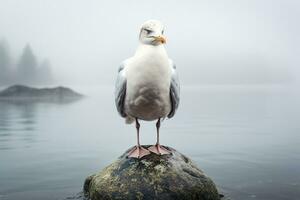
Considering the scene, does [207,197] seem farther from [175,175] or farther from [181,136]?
[181,136]

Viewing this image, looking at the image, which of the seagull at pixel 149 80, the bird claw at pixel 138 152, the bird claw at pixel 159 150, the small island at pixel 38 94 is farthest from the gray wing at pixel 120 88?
the small island at pixel 38 94

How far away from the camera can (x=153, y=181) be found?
10547 mm

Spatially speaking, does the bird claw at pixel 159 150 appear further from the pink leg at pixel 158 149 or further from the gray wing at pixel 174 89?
the gray wing at pixel 174 89

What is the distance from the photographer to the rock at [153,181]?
34.4 ft

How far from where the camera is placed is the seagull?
33.2ft

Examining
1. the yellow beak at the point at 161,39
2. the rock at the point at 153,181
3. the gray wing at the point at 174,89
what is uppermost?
the yellow beak at the point at 161,39

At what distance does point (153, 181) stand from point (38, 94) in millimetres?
68902

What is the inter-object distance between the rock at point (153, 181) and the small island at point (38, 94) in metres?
66.5

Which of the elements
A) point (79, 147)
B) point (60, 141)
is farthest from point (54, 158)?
point (60, 141)

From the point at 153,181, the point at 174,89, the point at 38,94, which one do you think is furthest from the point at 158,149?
the point at 38,94

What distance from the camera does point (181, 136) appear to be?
26.3 m

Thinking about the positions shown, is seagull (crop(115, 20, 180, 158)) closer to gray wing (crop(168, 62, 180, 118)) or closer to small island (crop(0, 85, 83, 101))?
gray wing (crop(168, 62, 180, 118))

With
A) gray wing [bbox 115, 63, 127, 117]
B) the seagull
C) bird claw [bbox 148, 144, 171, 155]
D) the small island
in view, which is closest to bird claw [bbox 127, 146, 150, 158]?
the seagull

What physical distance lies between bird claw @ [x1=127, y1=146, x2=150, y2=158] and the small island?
6618cm
